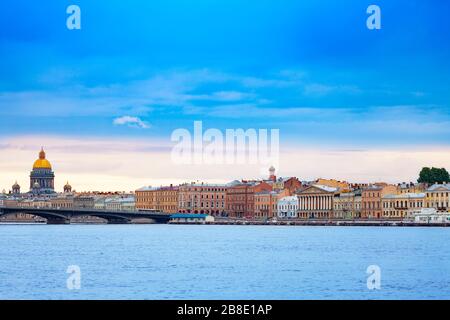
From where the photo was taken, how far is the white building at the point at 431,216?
96925 mm

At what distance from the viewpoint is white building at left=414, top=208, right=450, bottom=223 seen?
318 ft

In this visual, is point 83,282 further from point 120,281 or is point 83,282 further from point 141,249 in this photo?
point 141,249

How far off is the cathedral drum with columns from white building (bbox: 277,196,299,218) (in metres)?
64.4

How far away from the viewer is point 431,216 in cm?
9788

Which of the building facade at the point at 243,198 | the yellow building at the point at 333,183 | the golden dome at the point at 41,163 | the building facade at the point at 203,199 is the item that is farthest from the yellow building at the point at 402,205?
the golden dome at the point at 41,163

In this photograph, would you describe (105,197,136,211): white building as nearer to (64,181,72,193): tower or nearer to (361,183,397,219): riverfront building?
(64,181,72,193): tower

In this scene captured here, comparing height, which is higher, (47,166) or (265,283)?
(47,166)

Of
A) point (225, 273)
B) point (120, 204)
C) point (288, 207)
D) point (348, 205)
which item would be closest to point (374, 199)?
point (348, 205)

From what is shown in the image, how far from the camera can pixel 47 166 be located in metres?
182

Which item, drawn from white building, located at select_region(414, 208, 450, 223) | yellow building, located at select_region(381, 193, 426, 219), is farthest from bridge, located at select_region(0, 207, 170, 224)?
white building, located at select_region(414, 208, 450, 223)

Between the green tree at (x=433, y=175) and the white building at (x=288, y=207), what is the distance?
43.9ft

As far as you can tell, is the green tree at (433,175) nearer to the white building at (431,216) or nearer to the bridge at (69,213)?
the white building at (431,216)
